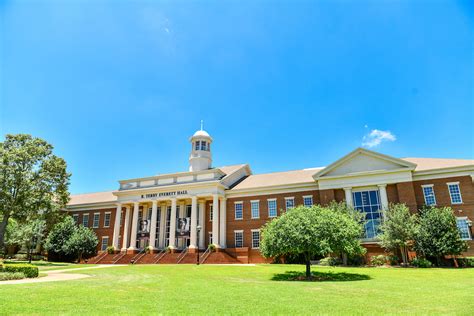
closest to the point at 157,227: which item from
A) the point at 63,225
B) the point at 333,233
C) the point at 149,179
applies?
the point at 149,179

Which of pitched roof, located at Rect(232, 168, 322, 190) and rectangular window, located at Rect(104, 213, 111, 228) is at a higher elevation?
pitched roof, located at Rect(232, 168, 322, 190)

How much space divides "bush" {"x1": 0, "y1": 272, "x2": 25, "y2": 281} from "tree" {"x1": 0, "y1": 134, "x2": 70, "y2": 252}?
60.6ft

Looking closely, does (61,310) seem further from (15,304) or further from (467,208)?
(467,208)

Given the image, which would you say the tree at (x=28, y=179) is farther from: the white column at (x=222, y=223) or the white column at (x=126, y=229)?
the white column at (x=222, y=223)

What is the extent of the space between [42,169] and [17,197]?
12.8 ft

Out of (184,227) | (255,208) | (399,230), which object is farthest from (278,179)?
(399,230)

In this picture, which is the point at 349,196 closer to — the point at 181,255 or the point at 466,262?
the point at 466,262

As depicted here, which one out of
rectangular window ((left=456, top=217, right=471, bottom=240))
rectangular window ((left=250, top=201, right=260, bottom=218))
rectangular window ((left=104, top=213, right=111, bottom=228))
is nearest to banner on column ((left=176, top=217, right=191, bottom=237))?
rectangular window ((left=250, top=201, right=260, bottom=218))

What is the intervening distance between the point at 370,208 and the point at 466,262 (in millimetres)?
9548

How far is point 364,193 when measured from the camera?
113ft

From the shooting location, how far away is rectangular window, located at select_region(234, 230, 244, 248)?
3938 centimetres

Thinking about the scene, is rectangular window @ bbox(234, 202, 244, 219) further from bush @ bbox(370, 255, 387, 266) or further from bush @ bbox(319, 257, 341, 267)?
bush @ bbox(370, 255, 387, 266)

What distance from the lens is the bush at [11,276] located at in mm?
17761

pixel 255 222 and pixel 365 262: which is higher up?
pixel 255 222
